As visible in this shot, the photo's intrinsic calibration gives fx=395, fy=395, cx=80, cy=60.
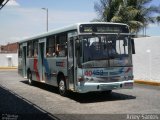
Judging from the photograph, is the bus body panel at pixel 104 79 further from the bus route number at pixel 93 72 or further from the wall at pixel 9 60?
the wall at pixel 9 60

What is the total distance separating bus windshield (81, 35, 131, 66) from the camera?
46.9ft

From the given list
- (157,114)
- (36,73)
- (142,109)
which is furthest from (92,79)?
(36,73)

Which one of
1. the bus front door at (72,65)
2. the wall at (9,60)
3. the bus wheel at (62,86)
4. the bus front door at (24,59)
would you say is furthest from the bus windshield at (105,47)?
the wall at (9,60)

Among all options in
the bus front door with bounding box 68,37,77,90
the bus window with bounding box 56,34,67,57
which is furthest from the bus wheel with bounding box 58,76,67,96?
the bus window with bounding box 56,34,67,57

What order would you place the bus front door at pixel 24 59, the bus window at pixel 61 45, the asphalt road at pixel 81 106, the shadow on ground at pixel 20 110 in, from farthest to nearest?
the bus front door at pixel 24 59 < the bus window at pixel 61 45 < the asphalt road at pixel 81 106 < the shadow on ground at pixel 20 110

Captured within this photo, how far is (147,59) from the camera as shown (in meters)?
22.8

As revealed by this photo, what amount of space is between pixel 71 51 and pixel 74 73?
964mm

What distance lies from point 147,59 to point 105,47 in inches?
342

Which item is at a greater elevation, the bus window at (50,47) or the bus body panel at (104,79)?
the bus window at (50,47)

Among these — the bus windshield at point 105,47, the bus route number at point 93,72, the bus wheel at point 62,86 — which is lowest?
the bus wheel at point 62,86

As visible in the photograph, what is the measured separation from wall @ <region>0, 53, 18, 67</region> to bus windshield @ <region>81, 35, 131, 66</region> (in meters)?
39.6

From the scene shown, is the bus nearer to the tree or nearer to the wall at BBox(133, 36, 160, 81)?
the wall at BBox(133, 36, 160, 81)

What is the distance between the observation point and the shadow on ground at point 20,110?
1121cm

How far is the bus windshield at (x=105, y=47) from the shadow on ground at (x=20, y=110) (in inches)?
105
